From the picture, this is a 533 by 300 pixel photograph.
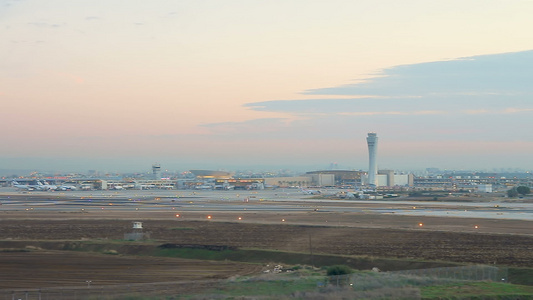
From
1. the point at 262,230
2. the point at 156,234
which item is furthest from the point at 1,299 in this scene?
the point at 262,230

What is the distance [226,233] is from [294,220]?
15263mm

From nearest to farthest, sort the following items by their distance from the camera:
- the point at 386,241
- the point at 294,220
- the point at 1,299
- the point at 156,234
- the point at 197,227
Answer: the point at 1,299
the point at 386,241
the point at 156,234
the point at 197,227
the point at 294,220

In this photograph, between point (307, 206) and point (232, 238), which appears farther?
point (307, 206)

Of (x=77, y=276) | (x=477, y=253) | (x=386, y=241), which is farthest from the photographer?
(x=386, y=241)

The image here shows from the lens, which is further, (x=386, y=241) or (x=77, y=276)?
(x=386, y=241)

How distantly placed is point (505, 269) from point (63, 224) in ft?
149

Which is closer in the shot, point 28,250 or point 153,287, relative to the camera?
point 153,287

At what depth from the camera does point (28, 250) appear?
43.7 meters

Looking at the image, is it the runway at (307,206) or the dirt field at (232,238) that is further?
the runway at (307,206)

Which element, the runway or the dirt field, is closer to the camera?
the dirt field

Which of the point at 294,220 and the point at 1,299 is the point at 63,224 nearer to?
the point at 294,220

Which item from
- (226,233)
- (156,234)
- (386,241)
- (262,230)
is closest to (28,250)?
(156,234)

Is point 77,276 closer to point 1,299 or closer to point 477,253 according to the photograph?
point 1,299

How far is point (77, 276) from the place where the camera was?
3212 cm
